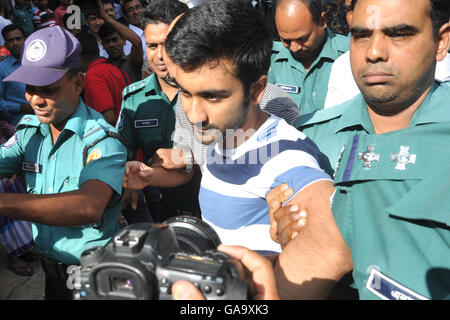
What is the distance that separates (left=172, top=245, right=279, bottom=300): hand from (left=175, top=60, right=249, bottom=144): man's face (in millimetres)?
636

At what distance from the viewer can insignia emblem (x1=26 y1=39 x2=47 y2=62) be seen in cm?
237

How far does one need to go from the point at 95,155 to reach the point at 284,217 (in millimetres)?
1119

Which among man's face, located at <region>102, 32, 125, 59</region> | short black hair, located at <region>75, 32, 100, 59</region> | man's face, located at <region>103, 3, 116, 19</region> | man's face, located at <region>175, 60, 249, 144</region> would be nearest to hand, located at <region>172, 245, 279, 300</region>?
man's face, located at <region>175, 60, 249, 144</region>

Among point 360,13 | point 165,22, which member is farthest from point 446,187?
point 165,22

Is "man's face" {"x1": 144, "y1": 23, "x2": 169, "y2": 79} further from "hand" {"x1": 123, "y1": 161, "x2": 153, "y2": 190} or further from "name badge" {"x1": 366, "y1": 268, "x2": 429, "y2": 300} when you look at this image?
"name badge" {"x1": 366, "y1": 268, "x2": 429, "y2": 300}

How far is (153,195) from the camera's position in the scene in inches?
137

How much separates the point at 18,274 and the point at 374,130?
3.89 meters

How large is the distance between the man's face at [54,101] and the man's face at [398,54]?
5.36ft

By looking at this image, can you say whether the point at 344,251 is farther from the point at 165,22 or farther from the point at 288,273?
the point at 165,22

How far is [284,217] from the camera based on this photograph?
153cm

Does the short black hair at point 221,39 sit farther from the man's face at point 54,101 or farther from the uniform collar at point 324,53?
the uniform collar at point 324,53

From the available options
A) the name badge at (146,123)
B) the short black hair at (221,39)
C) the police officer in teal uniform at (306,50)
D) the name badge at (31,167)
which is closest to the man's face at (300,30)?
the police officer in teal uniform at (306,50)

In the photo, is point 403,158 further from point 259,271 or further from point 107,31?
point 107,31

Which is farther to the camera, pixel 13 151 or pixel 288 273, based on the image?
pixel 13 151
